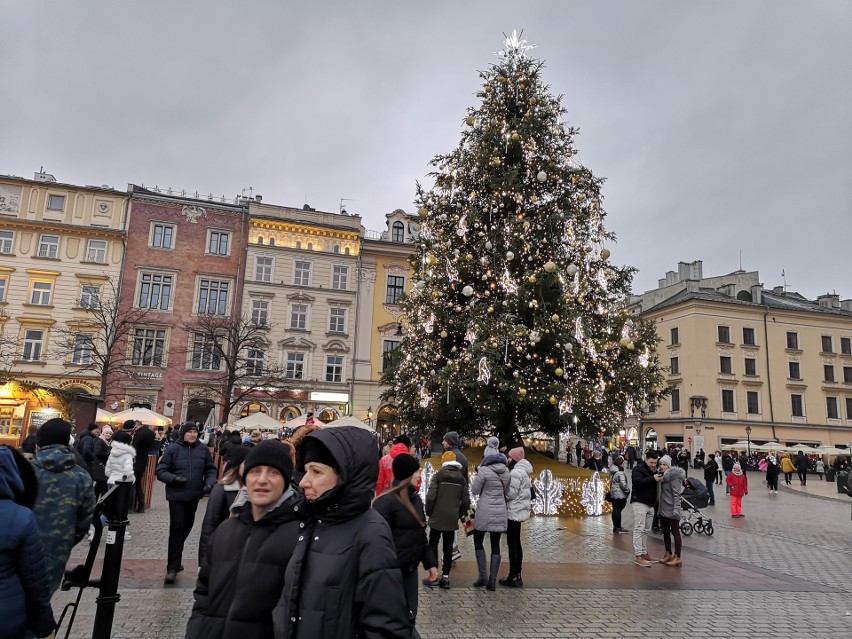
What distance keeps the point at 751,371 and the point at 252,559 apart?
57.8m

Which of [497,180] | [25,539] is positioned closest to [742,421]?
[497,180]

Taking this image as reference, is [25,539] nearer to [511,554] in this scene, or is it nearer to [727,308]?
[511,554]

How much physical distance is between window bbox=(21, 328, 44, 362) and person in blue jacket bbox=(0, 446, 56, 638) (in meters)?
42.2

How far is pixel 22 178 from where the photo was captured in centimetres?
4006

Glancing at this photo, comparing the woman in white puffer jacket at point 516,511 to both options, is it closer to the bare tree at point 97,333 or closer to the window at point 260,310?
the bare tree at point 97,333

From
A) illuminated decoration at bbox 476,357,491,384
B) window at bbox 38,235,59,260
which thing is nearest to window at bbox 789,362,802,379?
illuminated decoration at bbox 476,357,491,384

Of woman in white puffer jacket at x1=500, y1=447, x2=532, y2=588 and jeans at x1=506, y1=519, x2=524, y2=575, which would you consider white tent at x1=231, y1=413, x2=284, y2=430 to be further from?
jeans at x1=506, y1=519, x2=524, y2=575

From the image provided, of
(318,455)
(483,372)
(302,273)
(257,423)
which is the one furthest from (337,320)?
(318,455)

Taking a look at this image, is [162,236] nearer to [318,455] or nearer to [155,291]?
[155,291]

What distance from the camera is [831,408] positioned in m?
53.8

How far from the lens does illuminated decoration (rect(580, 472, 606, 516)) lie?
16.1 metres

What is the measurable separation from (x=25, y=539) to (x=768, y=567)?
11.1 m

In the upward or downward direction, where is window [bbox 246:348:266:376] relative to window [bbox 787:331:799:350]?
downward

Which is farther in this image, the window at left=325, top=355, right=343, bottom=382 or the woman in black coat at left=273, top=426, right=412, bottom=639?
the window at left=325, top=355, right=343, bottom=382
